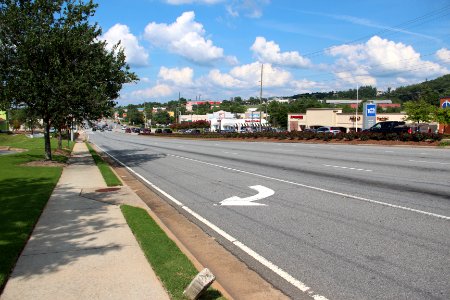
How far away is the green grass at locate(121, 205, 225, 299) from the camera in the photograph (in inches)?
192

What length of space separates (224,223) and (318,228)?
184 centimetres

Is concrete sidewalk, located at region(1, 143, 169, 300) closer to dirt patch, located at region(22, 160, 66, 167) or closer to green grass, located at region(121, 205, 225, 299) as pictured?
green grass, located at region(121, 205, 225, 299)

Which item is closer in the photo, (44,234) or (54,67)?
(44,234)

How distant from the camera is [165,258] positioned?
587cm

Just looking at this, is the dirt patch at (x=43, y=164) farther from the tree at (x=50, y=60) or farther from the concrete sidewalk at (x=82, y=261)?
the concrete sidewalk at (x=82, y=261)

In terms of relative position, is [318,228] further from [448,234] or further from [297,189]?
[297,189]

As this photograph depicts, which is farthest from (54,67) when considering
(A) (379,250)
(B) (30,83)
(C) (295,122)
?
(C) (295,122)

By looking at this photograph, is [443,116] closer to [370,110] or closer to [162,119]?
[370,110]

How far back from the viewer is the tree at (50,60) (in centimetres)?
1775

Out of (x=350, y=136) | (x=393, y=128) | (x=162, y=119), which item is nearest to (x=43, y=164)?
(x=350, y=136)

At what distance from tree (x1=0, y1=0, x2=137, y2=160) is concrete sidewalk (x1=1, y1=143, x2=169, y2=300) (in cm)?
988

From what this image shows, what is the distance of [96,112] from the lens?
20.2 m

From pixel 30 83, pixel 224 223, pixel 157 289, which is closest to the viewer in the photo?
pixel 157 289

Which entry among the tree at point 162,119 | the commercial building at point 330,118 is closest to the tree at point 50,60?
the commercial building at point 330,118
